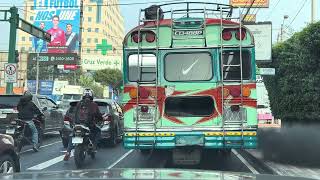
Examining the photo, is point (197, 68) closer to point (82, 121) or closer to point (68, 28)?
point (82, 121)

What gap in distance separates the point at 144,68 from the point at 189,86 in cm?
97

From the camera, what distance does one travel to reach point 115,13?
5896 inches

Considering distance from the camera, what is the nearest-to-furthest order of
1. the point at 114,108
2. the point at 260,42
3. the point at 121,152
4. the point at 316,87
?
the point at 316,87
the point at 121,152
the point at 114,108
the point at 260,42

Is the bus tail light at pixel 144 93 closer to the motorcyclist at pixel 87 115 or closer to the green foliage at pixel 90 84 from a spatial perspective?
the motorcyclist at pixel 87 115

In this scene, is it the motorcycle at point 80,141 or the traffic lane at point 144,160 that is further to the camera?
the traffic lane at point 144,160

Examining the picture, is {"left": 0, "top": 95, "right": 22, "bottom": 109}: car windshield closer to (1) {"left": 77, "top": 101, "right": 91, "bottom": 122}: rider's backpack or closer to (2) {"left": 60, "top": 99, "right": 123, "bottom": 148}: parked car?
(2) {"left": 60, "top": 99, "right": 123, "bottom": 148}: parked car

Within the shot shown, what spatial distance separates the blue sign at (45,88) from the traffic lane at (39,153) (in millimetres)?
65364

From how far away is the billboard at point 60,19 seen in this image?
364ft

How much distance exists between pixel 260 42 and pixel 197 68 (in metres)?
10.0

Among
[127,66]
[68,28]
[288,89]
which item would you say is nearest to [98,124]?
[127,66]

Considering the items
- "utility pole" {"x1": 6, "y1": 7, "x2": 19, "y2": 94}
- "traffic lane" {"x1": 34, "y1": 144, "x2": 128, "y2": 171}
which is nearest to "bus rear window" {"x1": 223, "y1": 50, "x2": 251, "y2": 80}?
"traffic lane" {"x1": 34, "y1": 144, "x2": 128, "y2": 171}

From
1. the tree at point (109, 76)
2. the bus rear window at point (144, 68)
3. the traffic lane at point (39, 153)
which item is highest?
the tree at point (109, 76)

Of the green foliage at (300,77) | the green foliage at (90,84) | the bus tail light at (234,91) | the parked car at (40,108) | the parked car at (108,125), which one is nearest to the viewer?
the bus tail light at (234,91)

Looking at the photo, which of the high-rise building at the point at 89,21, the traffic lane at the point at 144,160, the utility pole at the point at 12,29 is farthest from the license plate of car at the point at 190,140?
the high-rise building at the point at 89,21
